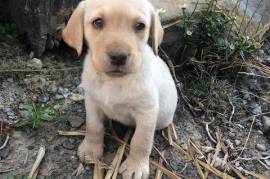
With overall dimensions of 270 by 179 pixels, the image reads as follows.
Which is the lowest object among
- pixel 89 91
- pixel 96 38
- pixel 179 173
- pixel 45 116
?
pixel 179 173

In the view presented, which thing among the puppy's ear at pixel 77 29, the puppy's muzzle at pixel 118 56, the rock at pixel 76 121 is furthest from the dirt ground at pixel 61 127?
the puppy's muzzle at pixel 118 56

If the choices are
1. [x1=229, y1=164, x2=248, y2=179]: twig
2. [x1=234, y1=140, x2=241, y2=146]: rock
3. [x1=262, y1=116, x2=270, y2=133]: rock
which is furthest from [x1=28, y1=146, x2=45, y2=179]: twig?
[x1=262, y1=116, x2=270, y2=133]: rock

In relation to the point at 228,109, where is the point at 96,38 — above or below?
above

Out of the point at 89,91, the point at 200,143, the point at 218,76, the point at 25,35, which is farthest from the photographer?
the point at 218,76

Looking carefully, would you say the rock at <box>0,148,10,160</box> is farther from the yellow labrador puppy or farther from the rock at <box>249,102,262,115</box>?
the rock at <box>249,102,262,115</box>

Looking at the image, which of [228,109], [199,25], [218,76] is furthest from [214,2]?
[228,109]

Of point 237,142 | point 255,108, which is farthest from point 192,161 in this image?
point 255,108

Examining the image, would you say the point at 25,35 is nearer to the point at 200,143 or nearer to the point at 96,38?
the point at 96,38

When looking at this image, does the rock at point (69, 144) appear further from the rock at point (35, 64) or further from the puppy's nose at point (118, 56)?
the puppy's nose at point (118, 56)
